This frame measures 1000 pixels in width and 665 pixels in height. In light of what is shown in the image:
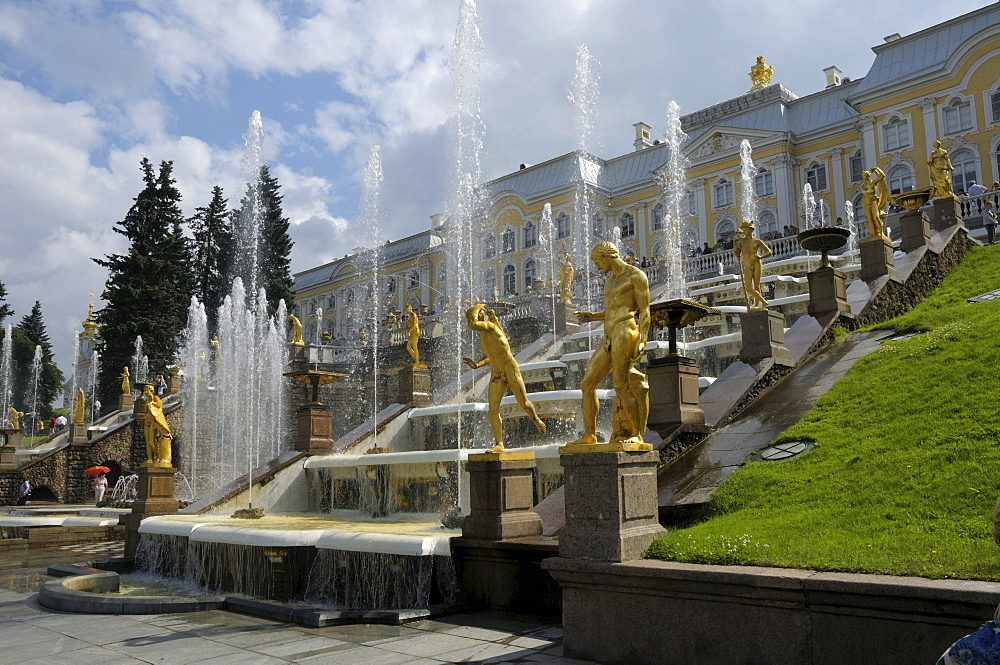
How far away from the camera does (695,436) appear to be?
10.8 meters

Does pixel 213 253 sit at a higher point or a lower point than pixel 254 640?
higher

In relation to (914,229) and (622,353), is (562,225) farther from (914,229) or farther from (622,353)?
(622,353)

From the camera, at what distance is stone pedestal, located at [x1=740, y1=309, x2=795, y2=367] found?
42.4ft

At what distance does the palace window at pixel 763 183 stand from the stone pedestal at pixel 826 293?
118ft

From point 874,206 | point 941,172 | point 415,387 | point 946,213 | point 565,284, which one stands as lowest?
point 415,387

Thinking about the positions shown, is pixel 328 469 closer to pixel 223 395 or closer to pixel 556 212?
pixel 223 395

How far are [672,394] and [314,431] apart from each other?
33.0 ft

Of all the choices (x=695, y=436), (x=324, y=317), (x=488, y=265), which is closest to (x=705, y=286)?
(x=695, y=436)

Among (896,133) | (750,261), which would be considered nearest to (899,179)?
(896,133)

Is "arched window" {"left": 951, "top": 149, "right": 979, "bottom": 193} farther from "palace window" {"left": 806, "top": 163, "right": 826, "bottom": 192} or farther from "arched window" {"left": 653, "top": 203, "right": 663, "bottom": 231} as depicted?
"arched window" {"left": 653, "top": 203, "right": 663, "bottom": 231}

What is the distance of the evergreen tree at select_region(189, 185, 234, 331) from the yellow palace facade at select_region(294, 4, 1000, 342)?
14912 mm

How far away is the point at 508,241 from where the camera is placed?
61.2 m

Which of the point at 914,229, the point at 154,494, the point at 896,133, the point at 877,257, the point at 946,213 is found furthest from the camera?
the point at 896,133

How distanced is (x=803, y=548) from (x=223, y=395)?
96.7 ft
